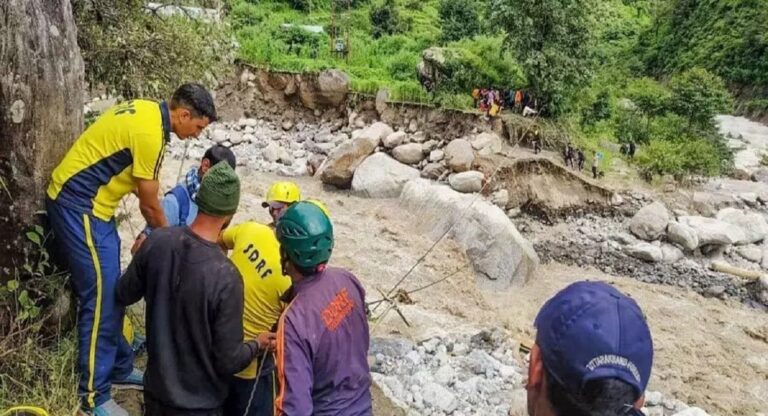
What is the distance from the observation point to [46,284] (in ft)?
10.8

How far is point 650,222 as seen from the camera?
13.6 metres

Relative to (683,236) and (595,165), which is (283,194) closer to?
(683,236)

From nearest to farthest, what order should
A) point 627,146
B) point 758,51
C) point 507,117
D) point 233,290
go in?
1. point 233,290
2. point 507,117
3. point 627,146
4. point 758,51

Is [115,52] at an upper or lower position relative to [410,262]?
upper

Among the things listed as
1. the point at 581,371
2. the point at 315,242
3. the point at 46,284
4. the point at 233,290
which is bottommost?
the point at 46,284

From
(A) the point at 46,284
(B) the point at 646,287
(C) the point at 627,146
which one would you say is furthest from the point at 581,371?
(C) the point at 627,146

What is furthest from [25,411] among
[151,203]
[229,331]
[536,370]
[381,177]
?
[381,177]

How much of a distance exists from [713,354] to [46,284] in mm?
8776

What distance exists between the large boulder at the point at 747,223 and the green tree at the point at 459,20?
1333cm

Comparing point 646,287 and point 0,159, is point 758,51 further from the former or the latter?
point 0,159

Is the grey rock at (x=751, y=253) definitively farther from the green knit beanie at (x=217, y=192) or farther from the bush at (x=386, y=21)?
the bush at (x=386, y=21)

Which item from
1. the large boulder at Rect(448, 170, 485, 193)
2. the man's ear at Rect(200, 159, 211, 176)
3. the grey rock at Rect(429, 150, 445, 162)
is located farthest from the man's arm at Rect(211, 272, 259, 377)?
the grey rock at Rect(429, 150, 445, 162)

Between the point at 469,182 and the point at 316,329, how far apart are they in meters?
11.2

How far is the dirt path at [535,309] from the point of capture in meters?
7.56
